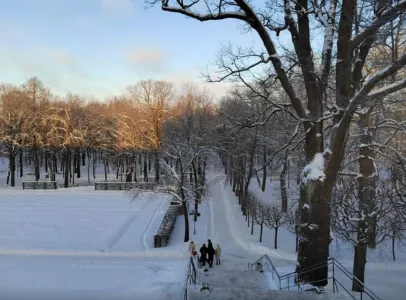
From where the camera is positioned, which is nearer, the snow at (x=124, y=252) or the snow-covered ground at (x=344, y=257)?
the snow at (x=124, y=252)

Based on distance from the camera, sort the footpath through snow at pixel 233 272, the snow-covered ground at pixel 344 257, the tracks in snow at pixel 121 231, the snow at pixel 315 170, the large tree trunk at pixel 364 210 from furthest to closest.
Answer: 1. the tracks in snow at pixel 121 231
2. the snow-covered ground at pixel 344 257
3. the large tree trunk at pixel 364 210
4. the snow at pixel 315 170
5. the footpath through snow at pixel 233 272

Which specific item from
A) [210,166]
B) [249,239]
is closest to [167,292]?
[249,239]

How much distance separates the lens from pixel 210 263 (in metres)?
16.8

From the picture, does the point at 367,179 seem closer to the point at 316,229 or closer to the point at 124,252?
the point at 316,229

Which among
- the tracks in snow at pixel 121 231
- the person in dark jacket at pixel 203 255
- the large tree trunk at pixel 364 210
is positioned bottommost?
the tracks in snow at pixel 121 231

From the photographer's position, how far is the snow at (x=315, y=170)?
1005 cm

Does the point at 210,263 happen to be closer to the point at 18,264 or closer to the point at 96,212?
the point at 18,264

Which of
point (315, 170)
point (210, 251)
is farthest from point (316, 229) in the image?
point (210, 251)

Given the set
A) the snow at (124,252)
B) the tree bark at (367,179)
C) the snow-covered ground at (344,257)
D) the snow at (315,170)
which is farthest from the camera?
the snow-covered ground at (344,257)

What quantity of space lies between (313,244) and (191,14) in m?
6.26

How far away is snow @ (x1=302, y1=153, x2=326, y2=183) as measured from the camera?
1005cm

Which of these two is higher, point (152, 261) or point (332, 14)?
point (332, 14)

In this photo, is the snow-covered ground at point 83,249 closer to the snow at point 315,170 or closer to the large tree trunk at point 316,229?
the large tree trunk at point 316,229

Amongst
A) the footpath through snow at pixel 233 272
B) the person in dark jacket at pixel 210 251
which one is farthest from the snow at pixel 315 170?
the person in dark jacket at pixel 210 251
